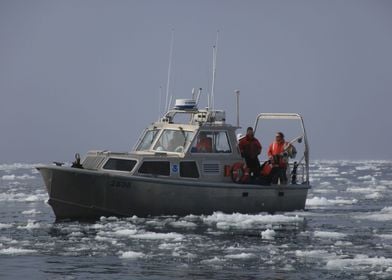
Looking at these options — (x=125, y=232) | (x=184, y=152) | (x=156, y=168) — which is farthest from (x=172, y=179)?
(x=125, y=232)

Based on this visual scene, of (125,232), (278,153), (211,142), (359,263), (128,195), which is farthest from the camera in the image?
(278,153)

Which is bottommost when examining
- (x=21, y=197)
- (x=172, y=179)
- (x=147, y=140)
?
(x=21, y=197)

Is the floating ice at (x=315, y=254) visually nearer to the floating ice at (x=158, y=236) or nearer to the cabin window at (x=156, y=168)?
the floating ice at (x=158, y=236)

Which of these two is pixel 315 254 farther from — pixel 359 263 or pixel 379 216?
pixel 379 216

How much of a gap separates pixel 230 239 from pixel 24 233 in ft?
14.8

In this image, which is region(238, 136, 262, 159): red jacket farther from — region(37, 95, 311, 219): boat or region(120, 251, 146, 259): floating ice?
region(120, 251, 146, 259): floating ice

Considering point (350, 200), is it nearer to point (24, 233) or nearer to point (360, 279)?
point (24, 233)

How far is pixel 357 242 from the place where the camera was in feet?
60.7

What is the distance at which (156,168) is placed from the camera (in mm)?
22078

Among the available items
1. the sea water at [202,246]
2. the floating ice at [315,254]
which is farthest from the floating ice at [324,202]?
the floating ice at [315,254]

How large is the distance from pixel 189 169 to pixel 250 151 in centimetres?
224

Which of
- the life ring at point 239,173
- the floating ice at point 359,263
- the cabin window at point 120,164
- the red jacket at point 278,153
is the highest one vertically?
the red jacket at point 278,153

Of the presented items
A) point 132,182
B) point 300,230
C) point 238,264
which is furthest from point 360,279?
point 132,182

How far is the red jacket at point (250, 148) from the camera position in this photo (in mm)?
24125
